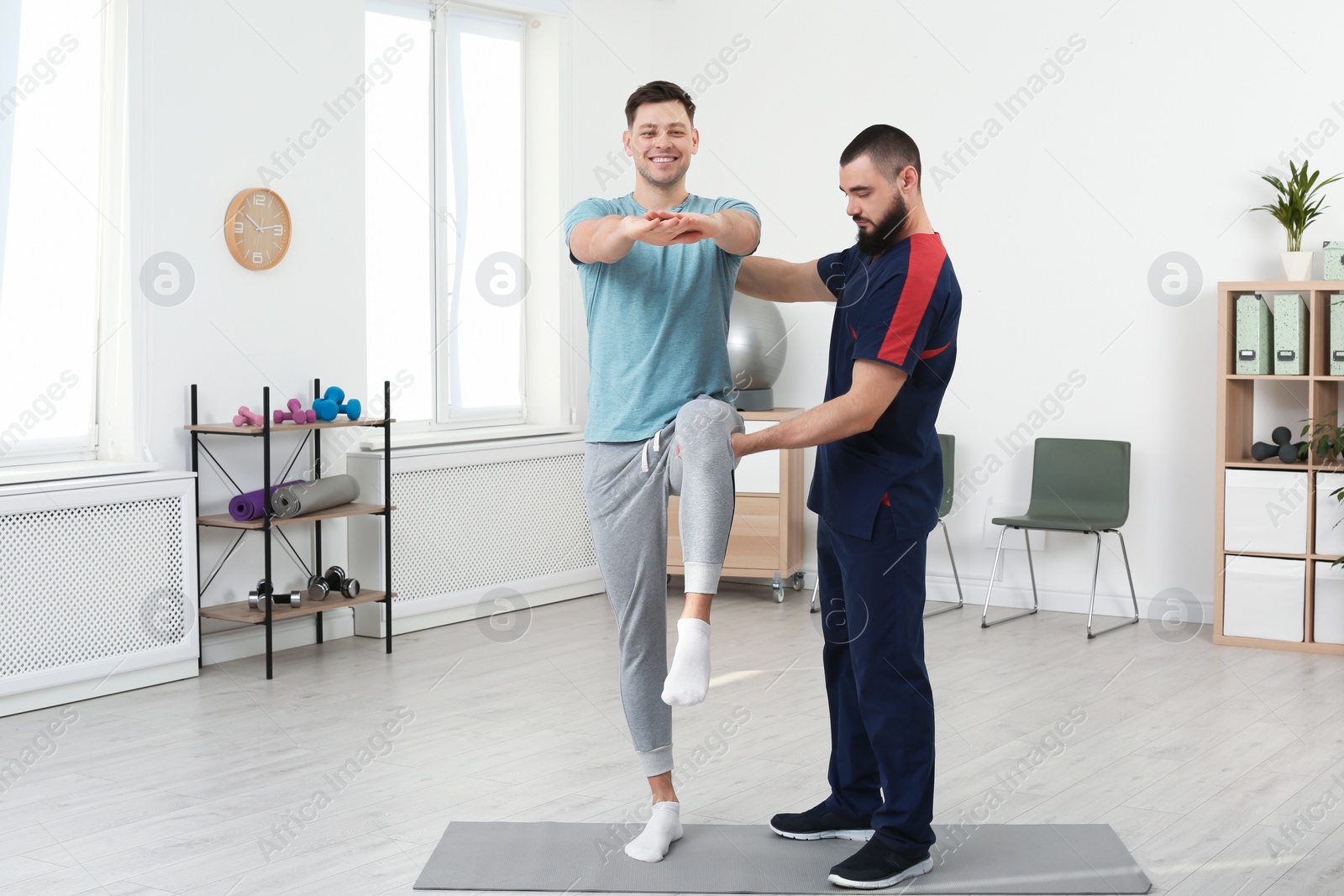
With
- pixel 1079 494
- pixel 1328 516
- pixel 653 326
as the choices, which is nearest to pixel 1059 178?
pixel 1079 494

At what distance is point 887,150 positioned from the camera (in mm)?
2477

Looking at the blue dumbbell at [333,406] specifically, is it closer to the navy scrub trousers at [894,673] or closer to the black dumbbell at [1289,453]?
the navy scrub trousers at [894,673]

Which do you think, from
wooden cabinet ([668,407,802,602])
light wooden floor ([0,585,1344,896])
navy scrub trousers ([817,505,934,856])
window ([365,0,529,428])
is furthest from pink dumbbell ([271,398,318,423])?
navy scrub trousers ([817,505,934,856])

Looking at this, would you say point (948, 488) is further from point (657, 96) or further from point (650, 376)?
point (657, 96)

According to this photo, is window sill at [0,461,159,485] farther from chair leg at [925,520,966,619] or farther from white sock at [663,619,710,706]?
chair leg at [925,520,966,619]

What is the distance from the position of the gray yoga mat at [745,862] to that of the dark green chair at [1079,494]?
244cm

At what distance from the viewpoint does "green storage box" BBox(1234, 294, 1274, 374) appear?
4.84m

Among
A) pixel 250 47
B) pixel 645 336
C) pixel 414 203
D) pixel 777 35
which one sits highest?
pixel 777 35

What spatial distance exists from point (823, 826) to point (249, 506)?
2482 mm

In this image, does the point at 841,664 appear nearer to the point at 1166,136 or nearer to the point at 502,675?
the point at 502,675

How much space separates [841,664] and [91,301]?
9.79 feet

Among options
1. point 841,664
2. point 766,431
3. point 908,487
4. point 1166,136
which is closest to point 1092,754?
point 841,664

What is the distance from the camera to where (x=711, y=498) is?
2.40 metres

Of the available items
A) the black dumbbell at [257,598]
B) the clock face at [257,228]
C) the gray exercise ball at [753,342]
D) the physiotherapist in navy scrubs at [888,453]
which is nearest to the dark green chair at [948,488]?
the gray exercise ball at [753,342]
